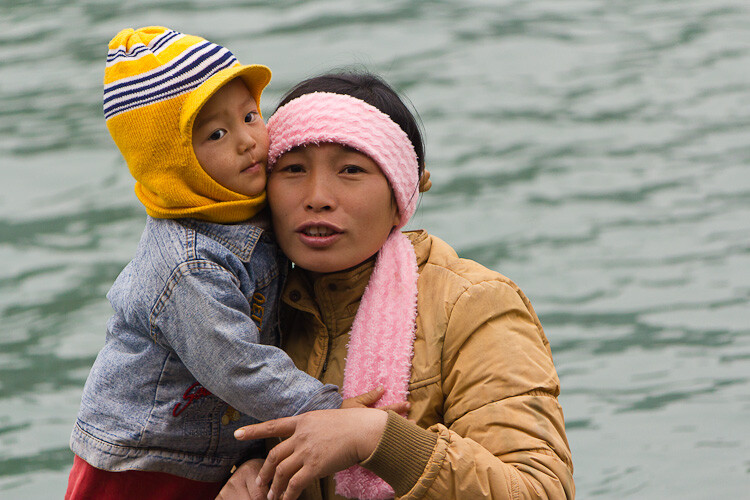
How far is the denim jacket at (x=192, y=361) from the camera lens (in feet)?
6.32

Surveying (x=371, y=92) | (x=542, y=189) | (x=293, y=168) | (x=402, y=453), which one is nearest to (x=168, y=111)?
(x=293, y=168)

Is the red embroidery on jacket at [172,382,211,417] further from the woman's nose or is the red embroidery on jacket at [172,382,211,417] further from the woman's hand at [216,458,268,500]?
the woman's nose

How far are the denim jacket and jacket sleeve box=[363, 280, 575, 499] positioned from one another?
210 millimetres

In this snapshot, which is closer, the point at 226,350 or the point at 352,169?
the point at 226,350

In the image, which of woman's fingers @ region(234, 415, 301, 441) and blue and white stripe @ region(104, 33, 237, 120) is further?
blue and white stripe @ region(104, 33, 237, 120)

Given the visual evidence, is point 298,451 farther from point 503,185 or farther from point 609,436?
point 503,185

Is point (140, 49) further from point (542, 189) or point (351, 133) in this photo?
point (542, 189)

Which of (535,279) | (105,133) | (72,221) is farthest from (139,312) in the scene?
(105,133)

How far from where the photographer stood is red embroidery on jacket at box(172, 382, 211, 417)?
6.82ft

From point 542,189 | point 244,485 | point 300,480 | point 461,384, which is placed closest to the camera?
point 300,480

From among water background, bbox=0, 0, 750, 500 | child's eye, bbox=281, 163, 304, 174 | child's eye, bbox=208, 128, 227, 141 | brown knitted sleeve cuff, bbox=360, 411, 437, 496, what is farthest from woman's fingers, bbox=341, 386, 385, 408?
water background, bbox=0, 0, 750, 500

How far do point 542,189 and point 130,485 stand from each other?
4173 mm

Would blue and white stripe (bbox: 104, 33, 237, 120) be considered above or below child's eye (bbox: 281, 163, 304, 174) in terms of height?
above

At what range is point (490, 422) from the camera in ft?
6.32
